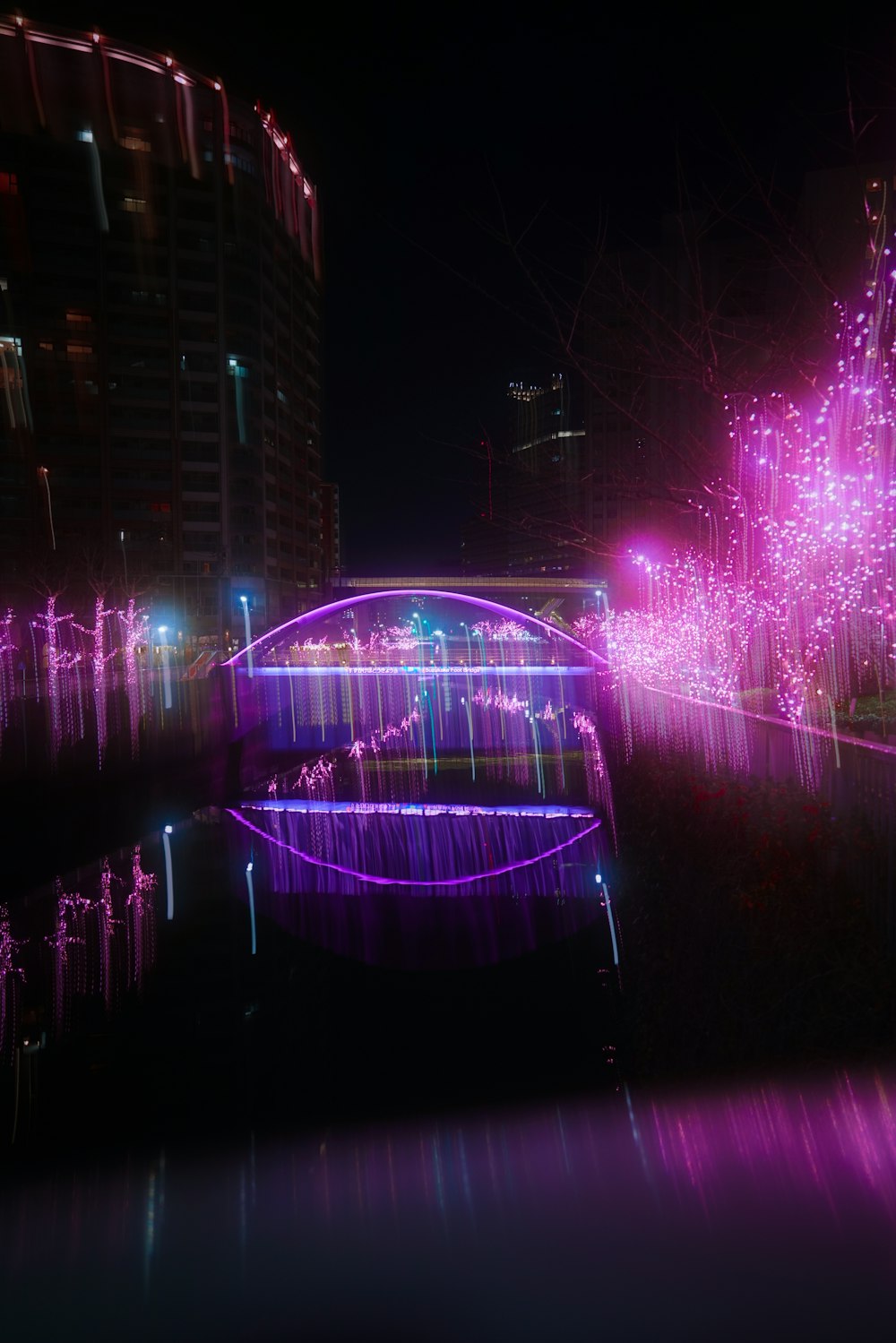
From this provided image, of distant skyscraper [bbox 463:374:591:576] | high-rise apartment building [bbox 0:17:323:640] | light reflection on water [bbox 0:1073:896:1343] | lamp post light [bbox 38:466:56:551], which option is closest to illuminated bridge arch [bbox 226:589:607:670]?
distant skyscraper [bbox 463:374:591:576]

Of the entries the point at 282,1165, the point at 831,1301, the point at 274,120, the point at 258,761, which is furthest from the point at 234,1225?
the point at 274,120

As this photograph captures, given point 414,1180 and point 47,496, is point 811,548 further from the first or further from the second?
point 47,496

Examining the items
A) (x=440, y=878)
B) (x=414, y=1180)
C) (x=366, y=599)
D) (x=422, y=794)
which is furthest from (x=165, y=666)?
(x=414, y=1180)

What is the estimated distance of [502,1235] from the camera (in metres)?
2.76

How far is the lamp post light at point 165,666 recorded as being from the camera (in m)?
30.3

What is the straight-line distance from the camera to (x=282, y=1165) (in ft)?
11.3

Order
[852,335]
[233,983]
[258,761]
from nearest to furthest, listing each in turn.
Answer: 1. [852,335]
2. [233,983]
3. [258,761]

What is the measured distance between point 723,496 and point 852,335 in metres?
1.79

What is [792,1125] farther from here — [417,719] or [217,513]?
[217,513]

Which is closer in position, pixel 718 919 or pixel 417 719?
pixel 718 919

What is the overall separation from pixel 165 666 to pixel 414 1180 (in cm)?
4513

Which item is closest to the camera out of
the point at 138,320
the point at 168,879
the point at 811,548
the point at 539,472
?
the point at 539,472

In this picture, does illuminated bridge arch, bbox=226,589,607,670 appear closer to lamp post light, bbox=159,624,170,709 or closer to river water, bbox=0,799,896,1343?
lamp post light, bbox=159,624,170,709

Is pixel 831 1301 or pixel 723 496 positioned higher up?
pixel 723 496
